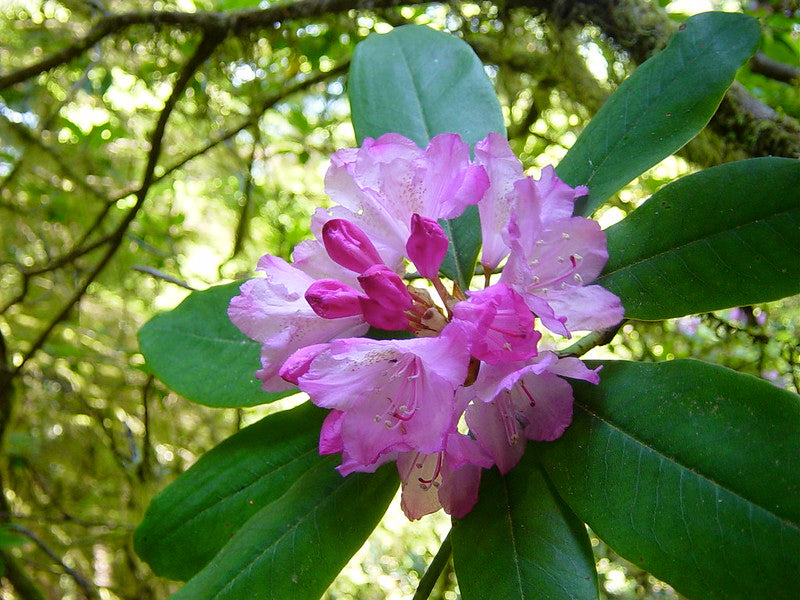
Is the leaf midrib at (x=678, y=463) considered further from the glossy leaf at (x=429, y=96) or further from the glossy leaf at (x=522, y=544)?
the glossy leaf at (x=429, y=96)

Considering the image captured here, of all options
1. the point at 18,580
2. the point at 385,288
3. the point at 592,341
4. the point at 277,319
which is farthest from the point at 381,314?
the point at 18,580

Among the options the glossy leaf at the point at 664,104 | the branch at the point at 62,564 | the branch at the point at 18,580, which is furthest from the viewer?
the branch at the point at 18,580

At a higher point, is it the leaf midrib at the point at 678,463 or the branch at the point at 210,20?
the branch at the point at 210,20

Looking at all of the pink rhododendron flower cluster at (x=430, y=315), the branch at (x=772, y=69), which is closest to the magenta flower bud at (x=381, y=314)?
the pink rhododendron flower cluster at (x=430, y=315)

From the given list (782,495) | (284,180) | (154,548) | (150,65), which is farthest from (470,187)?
(284,180)

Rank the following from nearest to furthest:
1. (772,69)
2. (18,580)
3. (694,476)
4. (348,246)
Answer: (694,476) → (348,246) → (772,69) → (18,580)

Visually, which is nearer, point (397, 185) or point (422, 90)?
point (397, 185)

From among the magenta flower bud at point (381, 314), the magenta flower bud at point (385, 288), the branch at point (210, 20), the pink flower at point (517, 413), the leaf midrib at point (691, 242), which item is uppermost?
the branch at point (210, 20)

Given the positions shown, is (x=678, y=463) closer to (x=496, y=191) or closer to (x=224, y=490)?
(x=496, y=191)
